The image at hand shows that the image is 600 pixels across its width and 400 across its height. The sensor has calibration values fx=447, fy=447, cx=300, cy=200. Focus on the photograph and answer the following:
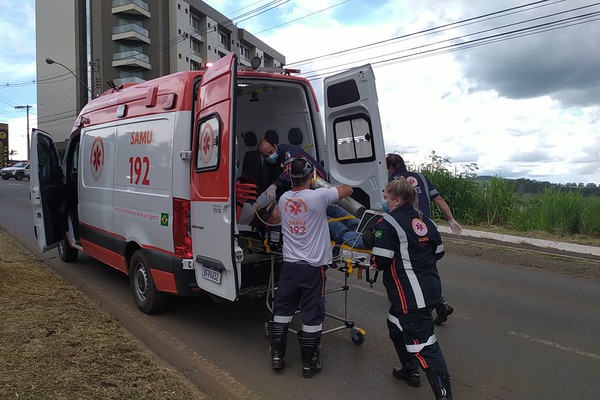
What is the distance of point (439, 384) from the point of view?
3.12 m

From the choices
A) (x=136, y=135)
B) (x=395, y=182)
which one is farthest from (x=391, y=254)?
(x=136, y=135)

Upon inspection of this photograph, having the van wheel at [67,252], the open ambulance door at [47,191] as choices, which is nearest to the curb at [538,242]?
the van wheel at [67,252]

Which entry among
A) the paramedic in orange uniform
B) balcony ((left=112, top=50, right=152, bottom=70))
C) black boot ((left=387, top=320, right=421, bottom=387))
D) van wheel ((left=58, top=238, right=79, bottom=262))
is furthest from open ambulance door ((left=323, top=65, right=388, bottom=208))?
balcony ((left=112, top=50, right=152, bottom=70))

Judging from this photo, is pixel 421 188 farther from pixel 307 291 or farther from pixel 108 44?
pixel 108 44

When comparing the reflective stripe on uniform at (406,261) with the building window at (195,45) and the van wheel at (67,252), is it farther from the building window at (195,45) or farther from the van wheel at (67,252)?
the building window at (195,45)

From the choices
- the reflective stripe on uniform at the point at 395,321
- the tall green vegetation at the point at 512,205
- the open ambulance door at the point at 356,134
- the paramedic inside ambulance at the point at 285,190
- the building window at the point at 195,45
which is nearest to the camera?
the reflective stripe on uniform at the point at 395,321

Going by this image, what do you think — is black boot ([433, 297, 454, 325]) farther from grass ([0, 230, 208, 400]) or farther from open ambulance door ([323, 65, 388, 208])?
grass ([0, 230, 208, 400])

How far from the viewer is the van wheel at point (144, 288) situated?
491cm

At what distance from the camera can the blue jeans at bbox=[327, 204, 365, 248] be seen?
4.11 metres

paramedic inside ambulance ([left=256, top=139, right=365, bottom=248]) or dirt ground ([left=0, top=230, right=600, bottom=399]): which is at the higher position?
paramedic inside ambulance ([left=256, top=139, right=365, bottom=248])

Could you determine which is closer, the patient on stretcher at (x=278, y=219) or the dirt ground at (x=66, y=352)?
the dirt ground at (x=66, y=352)

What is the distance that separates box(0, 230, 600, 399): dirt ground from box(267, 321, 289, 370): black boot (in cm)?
74

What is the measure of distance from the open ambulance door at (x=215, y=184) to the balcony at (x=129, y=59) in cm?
5196

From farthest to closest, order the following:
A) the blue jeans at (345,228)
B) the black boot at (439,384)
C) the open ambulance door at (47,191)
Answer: the open ambulance door at (47,191) < the blue jeans at (345,228) < the black boot at (439,384)
